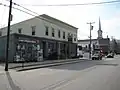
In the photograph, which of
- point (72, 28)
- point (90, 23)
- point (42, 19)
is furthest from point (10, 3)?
point (90, 23)

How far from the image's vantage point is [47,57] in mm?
38375

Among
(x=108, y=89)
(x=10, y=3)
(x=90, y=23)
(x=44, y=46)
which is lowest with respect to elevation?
(x=108, y=89)

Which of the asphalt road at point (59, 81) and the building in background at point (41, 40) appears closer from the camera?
the asphalt road at point (59, 81)

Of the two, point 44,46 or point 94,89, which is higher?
point 44,46

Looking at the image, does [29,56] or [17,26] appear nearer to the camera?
[29,56]

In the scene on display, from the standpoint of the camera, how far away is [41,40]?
35.8m

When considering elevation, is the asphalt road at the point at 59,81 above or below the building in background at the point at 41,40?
below

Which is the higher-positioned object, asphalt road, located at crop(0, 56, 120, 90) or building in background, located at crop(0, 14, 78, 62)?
building in background, located at crop(0, 14, 78, 62)

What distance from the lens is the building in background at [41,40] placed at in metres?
30.5

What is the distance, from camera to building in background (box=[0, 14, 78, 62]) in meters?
30.5

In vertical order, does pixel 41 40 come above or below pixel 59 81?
above

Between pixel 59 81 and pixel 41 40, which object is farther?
pixel 41 40

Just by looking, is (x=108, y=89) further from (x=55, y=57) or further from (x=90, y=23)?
(x=90, y=23)

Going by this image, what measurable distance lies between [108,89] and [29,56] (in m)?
23.9
